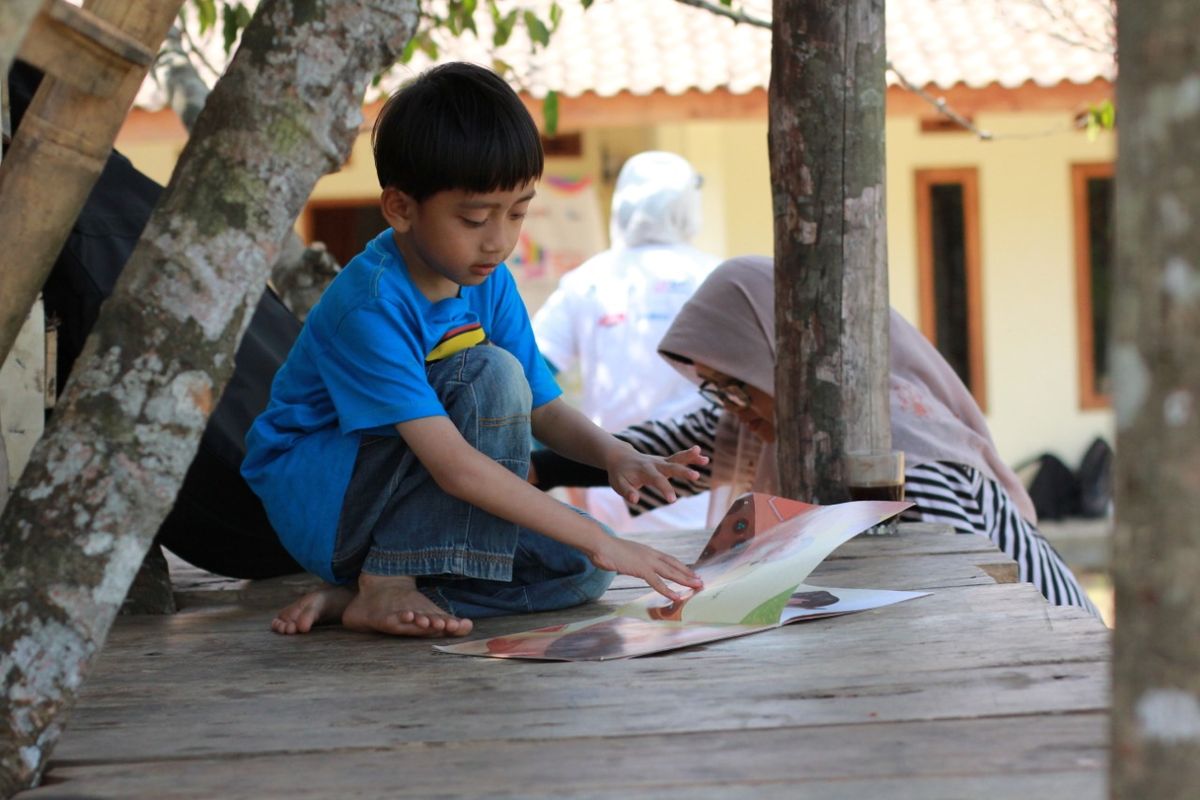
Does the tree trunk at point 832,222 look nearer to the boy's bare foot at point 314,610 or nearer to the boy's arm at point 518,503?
the boy's arm at point 518,503

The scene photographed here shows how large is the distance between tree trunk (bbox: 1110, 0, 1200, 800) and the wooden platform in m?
0.47

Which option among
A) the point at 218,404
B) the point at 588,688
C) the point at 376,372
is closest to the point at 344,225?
the point at 218,404

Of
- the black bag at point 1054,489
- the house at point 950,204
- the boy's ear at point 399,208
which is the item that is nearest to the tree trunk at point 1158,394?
the boy's ear at point 399,208

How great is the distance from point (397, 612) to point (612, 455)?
1.64 feet

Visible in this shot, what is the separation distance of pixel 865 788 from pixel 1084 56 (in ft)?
27.4

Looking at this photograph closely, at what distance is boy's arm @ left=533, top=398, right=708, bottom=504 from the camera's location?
246 centimetres

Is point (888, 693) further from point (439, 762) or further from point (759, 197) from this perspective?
point (759, 197)

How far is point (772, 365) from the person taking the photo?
346 centimetres

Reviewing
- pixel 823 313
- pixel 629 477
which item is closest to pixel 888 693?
pixel 629 477

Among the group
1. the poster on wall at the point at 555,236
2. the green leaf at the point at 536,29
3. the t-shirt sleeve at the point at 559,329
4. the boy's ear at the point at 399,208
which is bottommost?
the boy's ear at the point at 399,208

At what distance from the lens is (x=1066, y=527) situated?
9.68m

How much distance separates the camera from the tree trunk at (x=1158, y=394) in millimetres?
929

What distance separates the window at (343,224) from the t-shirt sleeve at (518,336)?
7749mm

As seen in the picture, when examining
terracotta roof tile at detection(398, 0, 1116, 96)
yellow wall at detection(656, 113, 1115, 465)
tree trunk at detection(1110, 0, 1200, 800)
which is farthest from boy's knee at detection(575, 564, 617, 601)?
yellow wall at detection(656, 113, 1115, 465)
